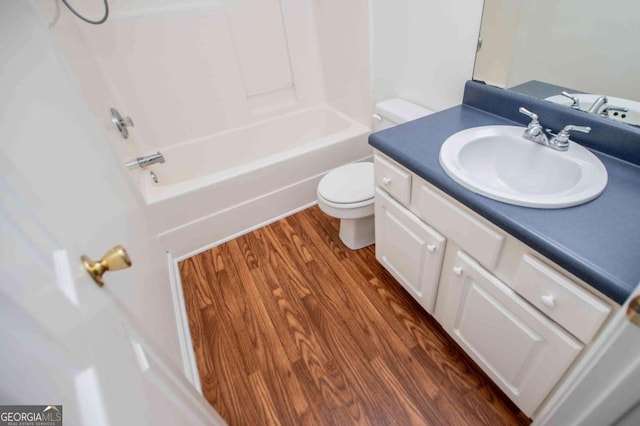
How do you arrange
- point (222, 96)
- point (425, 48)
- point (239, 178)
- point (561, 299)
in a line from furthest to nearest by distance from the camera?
point (222, 96), point (239, 178), point (425, 48), point (561, 299)

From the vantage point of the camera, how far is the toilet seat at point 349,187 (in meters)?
1.58

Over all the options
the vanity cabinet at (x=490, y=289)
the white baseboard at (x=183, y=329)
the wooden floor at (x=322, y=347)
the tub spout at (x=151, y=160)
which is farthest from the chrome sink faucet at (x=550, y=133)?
the tub spout at (x=151, y=160)

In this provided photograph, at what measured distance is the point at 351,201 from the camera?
61.9 inches

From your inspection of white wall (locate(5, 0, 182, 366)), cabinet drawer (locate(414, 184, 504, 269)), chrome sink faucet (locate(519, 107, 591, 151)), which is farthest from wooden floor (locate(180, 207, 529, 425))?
chrome sink faucet (locate(519, 107, 591, 151))

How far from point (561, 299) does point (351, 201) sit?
3.27 ft

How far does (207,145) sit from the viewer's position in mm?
2369

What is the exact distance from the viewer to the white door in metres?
0.30

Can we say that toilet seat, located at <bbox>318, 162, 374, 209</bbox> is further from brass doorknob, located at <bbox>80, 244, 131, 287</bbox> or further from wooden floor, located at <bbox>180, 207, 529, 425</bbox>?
brass doorknob, located at <bbox>80, 244, 131, 287</bbox>

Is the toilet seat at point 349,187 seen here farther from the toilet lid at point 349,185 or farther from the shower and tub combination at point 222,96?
the shower and tub combination at point 222,96

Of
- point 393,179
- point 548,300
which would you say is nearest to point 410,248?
point 393,179

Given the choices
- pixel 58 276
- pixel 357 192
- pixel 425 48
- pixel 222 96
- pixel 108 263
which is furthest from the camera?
pixel 222 96

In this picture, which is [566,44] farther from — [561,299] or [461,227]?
[561,299]

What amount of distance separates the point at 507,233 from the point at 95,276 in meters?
0.93

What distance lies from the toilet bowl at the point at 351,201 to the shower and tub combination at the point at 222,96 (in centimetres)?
36
